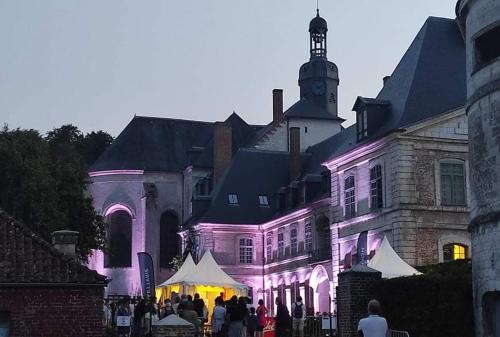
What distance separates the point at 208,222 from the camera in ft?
174

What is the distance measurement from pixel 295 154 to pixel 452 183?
2239 centimetres

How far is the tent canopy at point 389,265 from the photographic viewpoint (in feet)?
85.0

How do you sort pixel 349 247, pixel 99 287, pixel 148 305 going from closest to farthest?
pixel 99 287 → pixel 148 305 → pixel 349 247

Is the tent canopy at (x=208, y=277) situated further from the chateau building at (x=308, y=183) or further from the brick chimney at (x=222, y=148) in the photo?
the brick chimney at (x=222, y=148)

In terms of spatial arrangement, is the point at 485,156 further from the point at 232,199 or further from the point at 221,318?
the point at 232,199

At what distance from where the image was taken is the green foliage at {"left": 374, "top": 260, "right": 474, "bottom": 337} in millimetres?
19609

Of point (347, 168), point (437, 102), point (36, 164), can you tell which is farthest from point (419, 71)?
point (36, 164)

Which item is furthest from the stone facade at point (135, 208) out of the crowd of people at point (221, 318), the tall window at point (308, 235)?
the crowd of people at point (221, 318)

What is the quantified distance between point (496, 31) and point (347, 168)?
1945 cm

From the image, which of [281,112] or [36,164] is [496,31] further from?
[281,112]

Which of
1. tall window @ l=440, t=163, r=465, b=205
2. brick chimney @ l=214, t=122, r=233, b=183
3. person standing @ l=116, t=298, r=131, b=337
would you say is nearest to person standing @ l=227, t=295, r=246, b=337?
person standing @ l=116, t=298, r=131, b=337

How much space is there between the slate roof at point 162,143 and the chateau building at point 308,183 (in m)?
0.11

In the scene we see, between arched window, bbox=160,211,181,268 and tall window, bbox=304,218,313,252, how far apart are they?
15.9m

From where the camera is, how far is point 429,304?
19.6 meters
